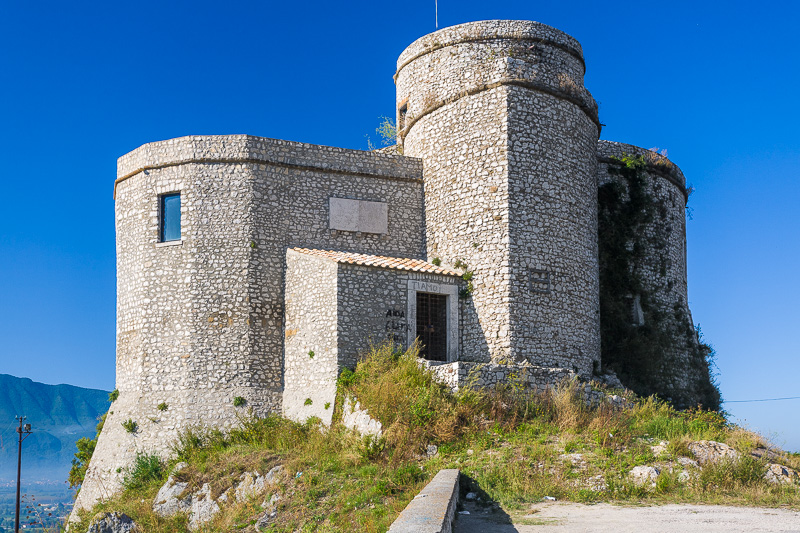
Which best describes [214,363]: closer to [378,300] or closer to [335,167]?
[378,300]

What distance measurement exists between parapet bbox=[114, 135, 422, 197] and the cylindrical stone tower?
101 cm

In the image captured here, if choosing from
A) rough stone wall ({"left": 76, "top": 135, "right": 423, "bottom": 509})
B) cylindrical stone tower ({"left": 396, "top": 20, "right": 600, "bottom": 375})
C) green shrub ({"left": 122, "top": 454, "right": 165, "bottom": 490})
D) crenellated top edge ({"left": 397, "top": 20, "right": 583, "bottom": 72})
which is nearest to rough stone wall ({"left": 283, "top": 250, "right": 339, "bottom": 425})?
rough stone wall ({"left": 76, "top": 135, "right": 423, "bottom": 509})

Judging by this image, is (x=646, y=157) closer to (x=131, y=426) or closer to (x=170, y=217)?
(x=170, y=217)

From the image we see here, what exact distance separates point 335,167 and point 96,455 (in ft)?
33.7

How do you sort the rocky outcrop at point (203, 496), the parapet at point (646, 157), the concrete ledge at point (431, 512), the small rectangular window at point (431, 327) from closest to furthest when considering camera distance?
the concrete ledge at point (431, 512) → the rocky outcrop at point (203, 496) → the small rectangular window at point (431, 327) → the parapet at point (646, 157)

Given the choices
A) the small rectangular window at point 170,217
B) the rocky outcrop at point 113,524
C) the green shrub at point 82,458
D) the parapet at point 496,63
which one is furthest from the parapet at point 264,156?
the rocky outcrop at point 113,524

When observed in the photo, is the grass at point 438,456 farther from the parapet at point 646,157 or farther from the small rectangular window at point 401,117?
the parapet at point 646,157

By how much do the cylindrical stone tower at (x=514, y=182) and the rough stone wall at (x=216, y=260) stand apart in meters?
1.75

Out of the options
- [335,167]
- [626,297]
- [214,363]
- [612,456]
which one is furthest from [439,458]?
[626,297]

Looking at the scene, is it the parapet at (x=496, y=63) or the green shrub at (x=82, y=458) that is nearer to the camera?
the parapet at (x=496, y=63)

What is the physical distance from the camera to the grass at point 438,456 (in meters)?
12.5

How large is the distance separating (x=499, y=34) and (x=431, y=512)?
638 inches

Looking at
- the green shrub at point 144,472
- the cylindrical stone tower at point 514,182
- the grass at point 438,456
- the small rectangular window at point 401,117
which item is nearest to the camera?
the grass at point 438,456

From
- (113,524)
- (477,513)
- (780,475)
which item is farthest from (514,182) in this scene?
(113,524)
